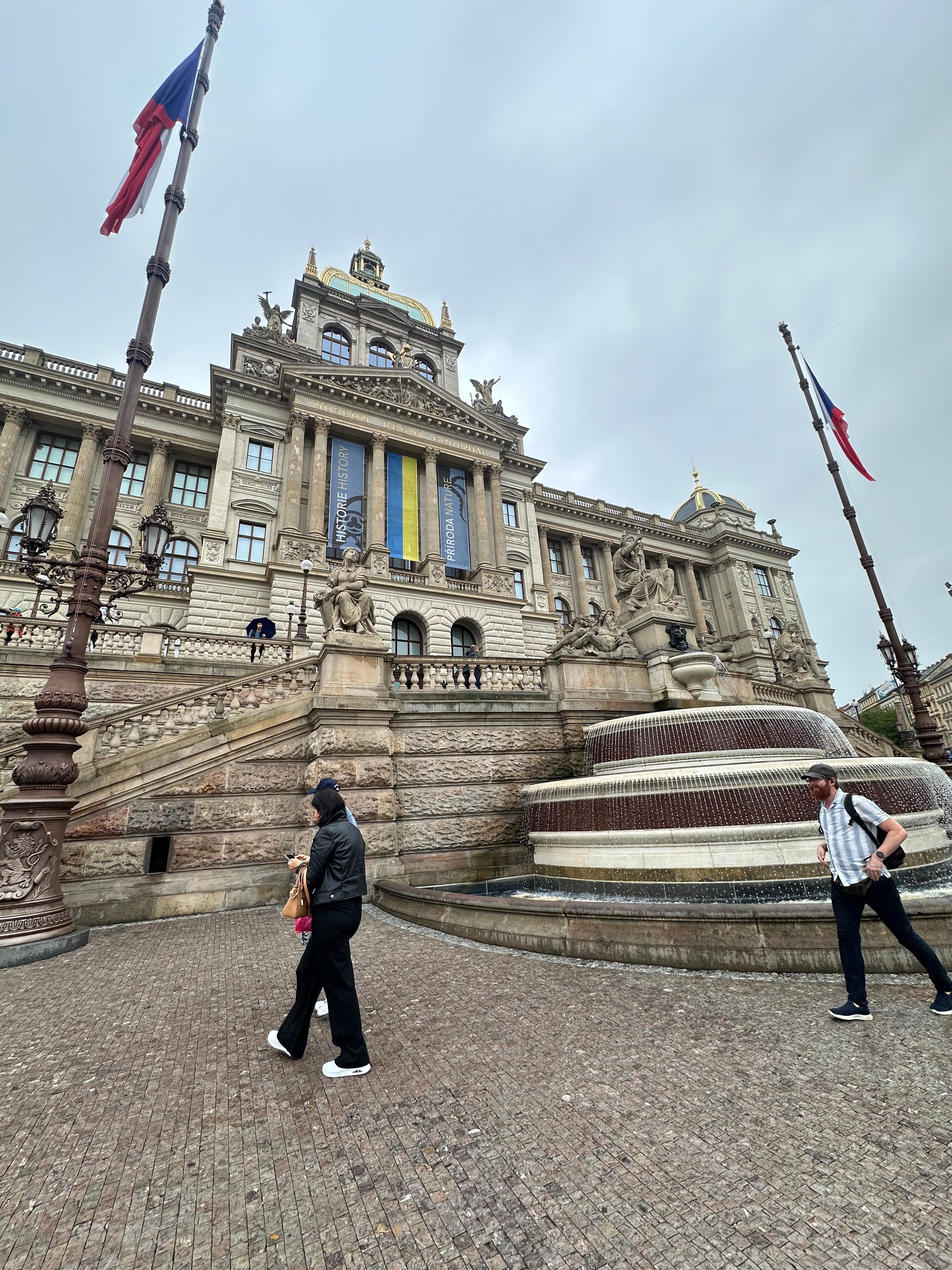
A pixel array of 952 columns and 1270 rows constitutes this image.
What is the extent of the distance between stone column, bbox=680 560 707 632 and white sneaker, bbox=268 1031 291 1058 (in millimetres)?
48271

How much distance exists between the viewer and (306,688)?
10656 millimetres

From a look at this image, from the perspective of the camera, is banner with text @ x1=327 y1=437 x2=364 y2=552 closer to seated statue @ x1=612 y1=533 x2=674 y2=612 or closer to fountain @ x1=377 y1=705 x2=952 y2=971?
seated statue @ x1=612 y1=533 x2=674 y2=612

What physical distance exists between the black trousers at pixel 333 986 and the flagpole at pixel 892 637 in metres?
14.9

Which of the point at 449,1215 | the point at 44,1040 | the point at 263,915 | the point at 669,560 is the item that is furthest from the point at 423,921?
the point at 669,560

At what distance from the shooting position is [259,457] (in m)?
30.1

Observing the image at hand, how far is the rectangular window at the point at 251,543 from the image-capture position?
1104 inches

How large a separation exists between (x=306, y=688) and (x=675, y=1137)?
9.22 metres

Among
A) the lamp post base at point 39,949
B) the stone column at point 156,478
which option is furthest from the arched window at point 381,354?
the lamp post base at point 39,949

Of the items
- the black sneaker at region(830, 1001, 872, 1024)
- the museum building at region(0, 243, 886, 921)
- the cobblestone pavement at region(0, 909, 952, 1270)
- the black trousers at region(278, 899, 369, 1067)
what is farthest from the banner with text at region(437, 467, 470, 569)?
the black sneaker at region(830, 1001, 872, 1024)

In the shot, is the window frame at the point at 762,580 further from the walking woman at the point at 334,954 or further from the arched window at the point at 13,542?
the walking woman at the point at 334,954

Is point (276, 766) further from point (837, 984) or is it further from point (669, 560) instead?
point (669, 560)

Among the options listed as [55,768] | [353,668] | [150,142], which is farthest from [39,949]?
[150,142]

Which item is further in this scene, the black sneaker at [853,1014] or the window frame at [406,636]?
the window frame at [406,636]

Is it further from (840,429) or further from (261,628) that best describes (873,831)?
(261,628)
